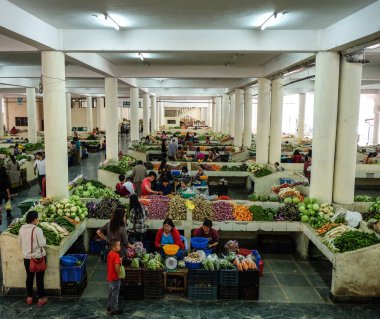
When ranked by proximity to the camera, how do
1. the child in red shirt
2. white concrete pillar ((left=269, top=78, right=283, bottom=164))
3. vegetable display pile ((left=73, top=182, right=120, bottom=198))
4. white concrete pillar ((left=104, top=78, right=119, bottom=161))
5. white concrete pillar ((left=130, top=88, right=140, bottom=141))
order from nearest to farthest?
the child in red shirt → vegetable display pile ((left=73, top=182, right=120, bottom=198)) → white concrete pillar ((left=269, top=78, right=283, bottom=164)) → white concrete pillar ((left=104, top=78, right=119, bottom=161)) → white concrete pillar ((left=130, top=88, right=140, bottom=141))

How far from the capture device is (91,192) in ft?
37.6

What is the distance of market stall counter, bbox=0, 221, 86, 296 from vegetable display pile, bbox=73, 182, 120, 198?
137 inches

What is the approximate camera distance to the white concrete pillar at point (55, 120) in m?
9.66

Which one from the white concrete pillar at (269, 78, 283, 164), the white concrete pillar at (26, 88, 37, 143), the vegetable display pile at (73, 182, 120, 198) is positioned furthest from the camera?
the white concrete pillar at (26, 88, 37, 143)

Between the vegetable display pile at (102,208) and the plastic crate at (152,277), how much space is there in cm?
275

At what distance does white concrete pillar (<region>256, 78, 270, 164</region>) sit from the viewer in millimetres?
16625

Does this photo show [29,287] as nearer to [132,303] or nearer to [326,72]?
[132,303]

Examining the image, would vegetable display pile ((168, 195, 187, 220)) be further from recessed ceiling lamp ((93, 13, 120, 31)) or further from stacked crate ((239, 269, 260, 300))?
recessed ceiling lamp ((93, 13, 120, 31))

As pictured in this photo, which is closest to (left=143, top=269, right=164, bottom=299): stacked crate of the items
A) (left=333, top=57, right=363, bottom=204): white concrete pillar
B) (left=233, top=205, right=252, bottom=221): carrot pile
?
(left=233, top=205, right=252, bottom=221): carrot pile

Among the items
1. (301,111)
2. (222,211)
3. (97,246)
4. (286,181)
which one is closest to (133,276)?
(97,246)

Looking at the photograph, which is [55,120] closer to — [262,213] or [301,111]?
[262,213]

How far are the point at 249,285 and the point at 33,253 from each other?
3.89 meters

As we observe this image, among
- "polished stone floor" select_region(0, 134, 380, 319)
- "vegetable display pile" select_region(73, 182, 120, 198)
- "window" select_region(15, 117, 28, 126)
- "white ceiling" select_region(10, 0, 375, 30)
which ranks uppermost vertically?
"white ceiling" select_region(10, 0, 375, 30)

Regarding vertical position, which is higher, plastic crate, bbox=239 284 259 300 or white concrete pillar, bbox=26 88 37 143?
white concrete pillar, bbox=26 88 37 143
